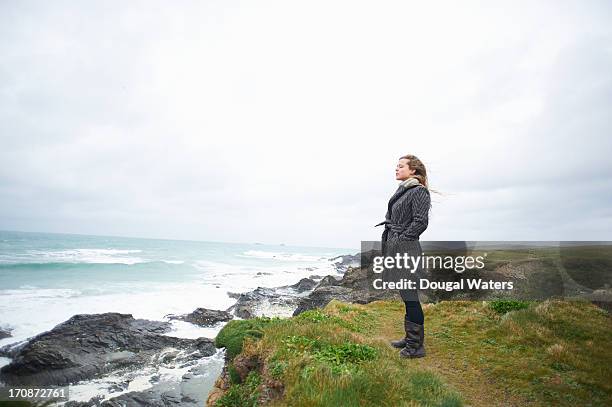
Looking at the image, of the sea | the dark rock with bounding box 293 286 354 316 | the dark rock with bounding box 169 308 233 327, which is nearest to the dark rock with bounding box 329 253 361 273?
the sea

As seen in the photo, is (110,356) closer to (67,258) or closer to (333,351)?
(333,351)

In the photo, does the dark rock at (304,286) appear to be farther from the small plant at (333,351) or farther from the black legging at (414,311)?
the small plant at (333,351)

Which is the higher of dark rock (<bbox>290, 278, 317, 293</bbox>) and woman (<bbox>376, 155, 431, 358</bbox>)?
woman (<bbox>376, 155, 431, 358</bbox>)

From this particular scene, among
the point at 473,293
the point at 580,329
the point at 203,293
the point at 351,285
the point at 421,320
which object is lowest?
the point at 203,293

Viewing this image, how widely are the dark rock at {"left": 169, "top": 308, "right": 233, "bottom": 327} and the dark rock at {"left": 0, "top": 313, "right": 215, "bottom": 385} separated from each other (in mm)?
2266

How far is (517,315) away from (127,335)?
2165 cm

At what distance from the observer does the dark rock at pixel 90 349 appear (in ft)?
52.7

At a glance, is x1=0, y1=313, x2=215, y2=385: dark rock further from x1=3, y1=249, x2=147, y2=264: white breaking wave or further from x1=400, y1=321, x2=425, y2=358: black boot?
x1=3, y1=249, x2=147, y2=264: white breaking wave

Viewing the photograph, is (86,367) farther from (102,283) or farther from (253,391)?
(102,283)

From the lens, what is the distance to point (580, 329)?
8.95 m

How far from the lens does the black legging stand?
24.0 feet

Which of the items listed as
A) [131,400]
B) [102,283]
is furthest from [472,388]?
[102,283]

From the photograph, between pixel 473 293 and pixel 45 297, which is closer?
pixel 473 293

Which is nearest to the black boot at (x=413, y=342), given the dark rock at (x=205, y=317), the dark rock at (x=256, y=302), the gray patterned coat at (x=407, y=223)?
the gray patterned coat at (x=407, y=223)
